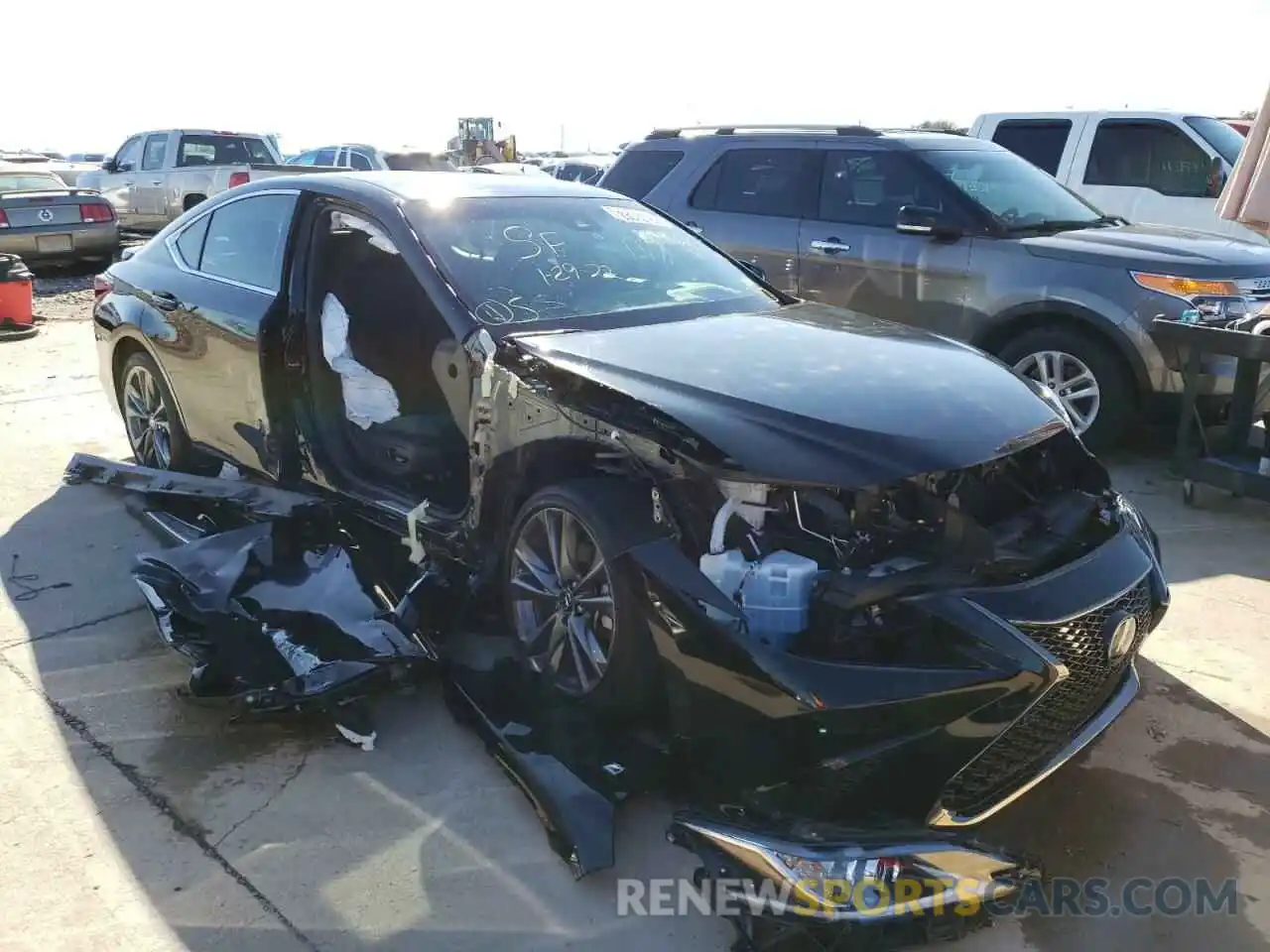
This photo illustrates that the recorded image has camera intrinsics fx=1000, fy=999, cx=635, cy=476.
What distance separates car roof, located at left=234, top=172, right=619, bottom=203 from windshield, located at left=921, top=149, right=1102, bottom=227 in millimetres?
2957

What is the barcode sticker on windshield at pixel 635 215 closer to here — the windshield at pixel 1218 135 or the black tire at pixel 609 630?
the black tire at pixel 609 630

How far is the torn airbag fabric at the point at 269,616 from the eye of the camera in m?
3.18

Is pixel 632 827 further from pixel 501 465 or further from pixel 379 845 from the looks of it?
pixel 501 465

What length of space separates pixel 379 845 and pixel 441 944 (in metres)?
0.42

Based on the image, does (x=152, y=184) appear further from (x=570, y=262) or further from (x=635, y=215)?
(x=570, y=262)

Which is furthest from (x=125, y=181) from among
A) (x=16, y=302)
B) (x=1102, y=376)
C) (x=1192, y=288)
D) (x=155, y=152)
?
(x=1192, y=288)

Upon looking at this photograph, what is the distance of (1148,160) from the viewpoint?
8.59 m

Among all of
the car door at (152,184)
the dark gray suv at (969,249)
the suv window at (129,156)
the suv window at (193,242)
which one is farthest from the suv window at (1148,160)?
the suv window at (129,156)

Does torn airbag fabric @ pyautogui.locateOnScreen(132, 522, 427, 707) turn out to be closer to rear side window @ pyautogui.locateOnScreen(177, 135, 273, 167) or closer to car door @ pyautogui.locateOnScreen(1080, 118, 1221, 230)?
car door @ pyautogui.locateOnScreen(1080, 118, 1221, 230)

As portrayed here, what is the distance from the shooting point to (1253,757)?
3.18 m

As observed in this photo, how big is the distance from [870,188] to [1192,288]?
6.75 ft

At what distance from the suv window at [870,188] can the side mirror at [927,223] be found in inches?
8.7

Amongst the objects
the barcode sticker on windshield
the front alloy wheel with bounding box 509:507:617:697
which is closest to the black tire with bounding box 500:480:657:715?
the front alloy wheel with bounding box 509:507:617:697

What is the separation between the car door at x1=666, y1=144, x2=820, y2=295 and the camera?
688cm
